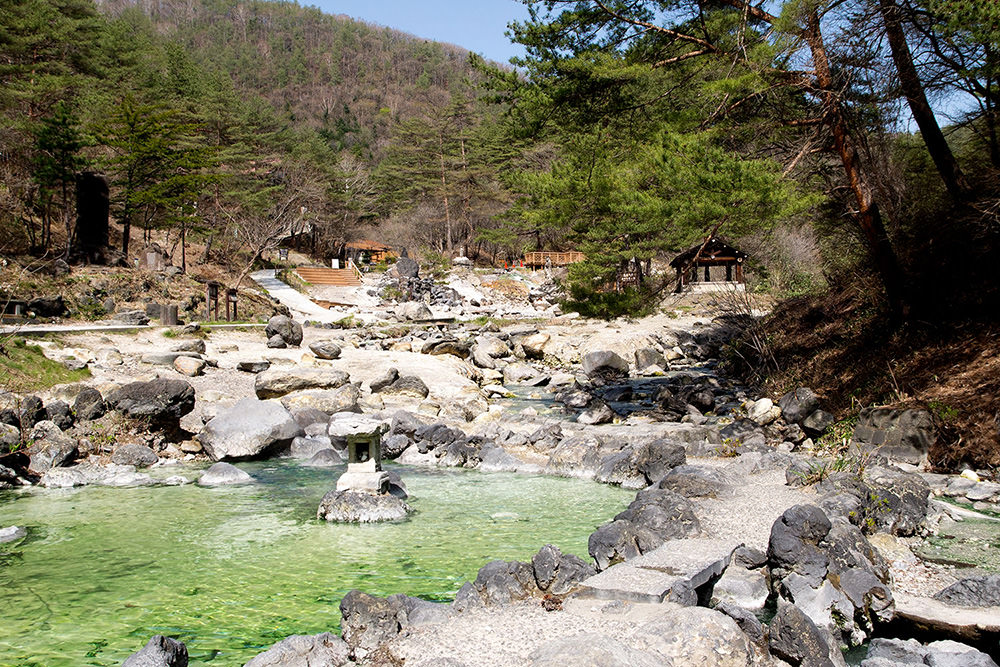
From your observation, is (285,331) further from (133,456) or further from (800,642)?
(800,642)

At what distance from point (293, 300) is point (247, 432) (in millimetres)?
25779

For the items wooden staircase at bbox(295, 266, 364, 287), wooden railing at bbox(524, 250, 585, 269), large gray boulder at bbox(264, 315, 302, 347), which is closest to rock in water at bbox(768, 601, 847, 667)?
large gray boulder at bbox(264, 315, 302, 347)

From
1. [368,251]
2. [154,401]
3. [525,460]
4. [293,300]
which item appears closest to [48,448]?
[154,401]

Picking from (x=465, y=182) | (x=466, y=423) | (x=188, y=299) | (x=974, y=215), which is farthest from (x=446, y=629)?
(x=465, y=182)

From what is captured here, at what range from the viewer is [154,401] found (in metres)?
11.4

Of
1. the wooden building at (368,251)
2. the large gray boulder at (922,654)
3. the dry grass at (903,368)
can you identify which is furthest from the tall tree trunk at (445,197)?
the large gray boulder at (922,654)

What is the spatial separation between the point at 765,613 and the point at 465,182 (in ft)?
169

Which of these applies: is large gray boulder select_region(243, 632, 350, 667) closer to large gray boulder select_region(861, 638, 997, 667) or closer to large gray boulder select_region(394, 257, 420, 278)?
large gray boulder select_region(861, 638, 997, 667)

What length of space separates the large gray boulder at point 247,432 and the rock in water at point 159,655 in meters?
6.90

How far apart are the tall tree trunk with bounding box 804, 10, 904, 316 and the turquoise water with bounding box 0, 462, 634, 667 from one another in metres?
6.03

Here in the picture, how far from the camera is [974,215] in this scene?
34.3 ft

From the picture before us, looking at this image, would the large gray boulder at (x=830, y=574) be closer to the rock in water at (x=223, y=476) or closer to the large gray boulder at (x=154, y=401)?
the rock in water at (x=223, y=476)

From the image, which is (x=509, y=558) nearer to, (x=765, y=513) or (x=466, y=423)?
(x=765, y=513)

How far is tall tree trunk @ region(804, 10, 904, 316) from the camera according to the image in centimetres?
1017
